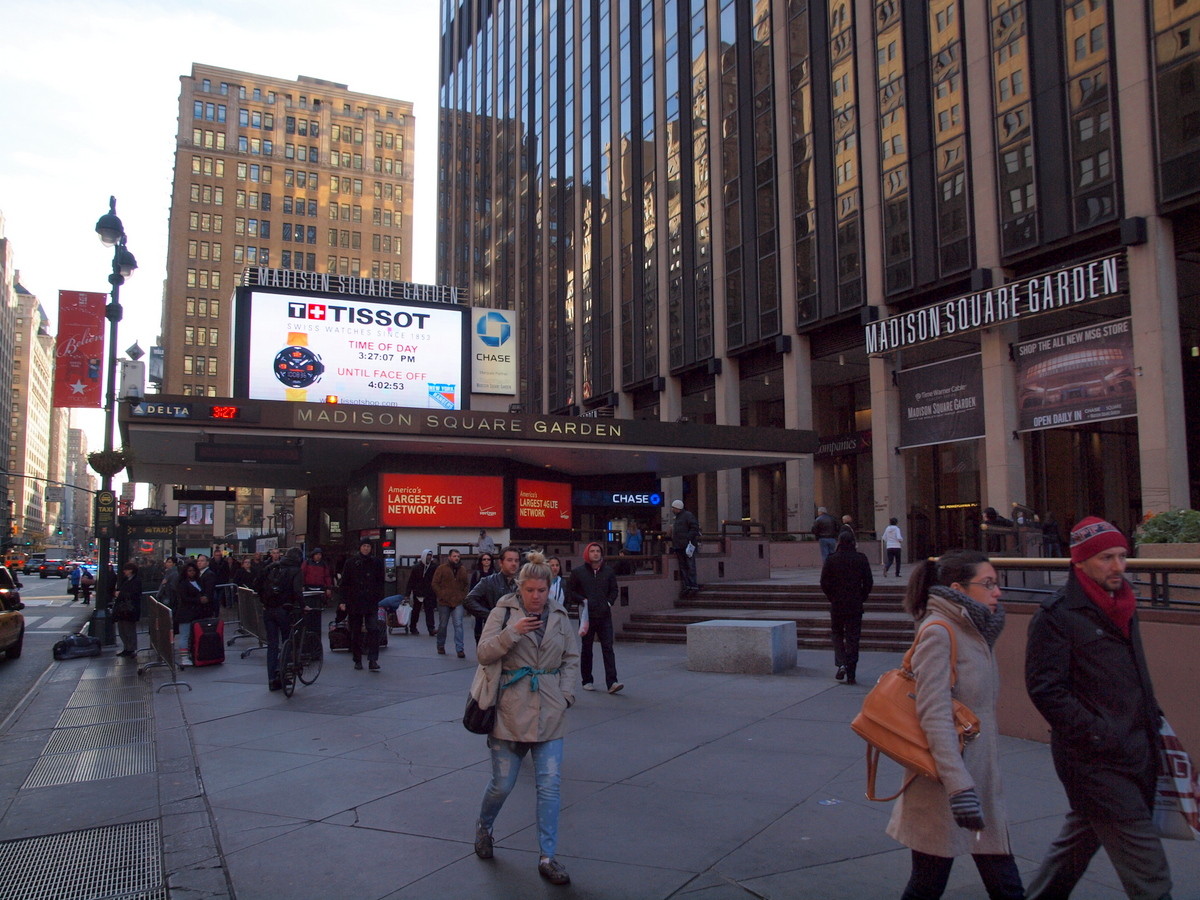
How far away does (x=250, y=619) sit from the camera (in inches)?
671

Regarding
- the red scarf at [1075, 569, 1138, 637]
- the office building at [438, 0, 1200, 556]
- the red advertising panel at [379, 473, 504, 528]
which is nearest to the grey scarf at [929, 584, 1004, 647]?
the red scarf at [1075, 569, 1138, 637]

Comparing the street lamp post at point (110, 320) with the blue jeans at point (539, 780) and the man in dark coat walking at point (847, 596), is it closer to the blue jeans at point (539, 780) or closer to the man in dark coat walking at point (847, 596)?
the man in dark coat walking at point (847, 596)

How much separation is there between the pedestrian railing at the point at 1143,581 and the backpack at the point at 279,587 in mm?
8686

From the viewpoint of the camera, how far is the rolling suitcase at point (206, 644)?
14602 millimetres

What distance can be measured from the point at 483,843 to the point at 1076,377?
2455 cm

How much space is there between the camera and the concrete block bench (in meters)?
11.8

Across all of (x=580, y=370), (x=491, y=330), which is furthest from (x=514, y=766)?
(x=580, y=370)

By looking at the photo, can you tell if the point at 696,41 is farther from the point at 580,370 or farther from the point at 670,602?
the point at 670,602

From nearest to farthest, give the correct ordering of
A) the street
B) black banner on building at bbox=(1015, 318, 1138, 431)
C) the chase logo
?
the street → black banner on building at bbox=(1015, 318, 1138, 431) → the chase logo

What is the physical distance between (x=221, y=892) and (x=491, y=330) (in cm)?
3071

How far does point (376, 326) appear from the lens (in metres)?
31.2

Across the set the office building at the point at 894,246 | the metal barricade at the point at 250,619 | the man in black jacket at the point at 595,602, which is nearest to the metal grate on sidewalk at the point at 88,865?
the man in black jacket at the point at 595,602

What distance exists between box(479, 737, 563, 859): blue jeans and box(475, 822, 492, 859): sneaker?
0.03 metres

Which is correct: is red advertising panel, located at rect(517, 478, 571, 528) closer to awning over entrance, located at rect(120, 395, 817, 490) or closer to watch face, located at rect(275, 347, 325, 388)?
awning over entrance, located at rect(120, 395, 817, 490)
